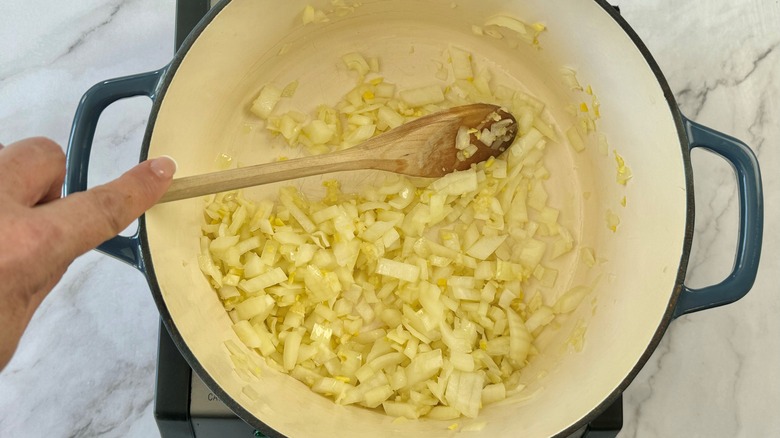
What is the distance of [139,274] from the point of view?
1.20m

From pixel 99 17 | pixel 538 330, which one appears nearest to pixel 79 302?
pixel 99 17

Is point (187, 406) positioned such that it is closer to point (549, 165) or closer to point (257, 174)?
point (257, 174)

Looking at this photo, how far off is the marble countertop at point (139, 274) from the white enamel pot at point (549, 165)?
0.20 meters

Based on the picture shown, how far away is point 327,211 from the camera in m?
1.12

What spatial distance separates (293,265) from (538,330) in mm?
455

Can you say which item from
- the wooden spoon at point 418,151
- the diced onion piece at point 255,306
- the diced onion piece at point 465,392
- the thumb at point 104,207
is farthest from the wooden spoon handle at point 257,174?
the diced onion piece at point 465,392

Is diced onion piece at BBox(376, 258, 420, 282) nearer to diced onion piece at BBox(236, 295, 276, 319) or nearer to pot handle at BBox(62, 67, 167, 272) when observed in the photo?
diced onion piece at BBox(236, 295, 276, 319)

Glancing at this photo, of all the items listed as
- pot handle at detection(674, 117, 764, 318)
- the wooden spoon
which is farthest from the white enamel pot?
the wooden spoon

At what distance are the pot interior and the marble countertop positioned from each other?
0.20 metres

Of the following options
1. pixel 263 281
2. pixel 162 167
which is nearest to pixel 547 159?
pixel 263 281

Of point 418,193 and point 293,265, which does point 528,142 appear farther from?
point 293,265

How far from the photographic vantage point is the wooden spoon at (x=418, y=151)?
0.98 metres

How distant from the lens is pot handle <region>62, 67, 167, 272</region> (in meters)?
0.88

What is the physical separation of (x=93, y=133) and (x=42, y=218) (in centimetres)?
33
